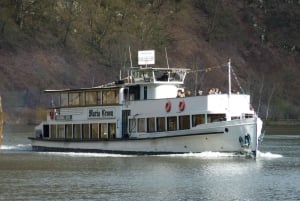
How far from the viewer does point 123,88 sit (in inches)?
2601

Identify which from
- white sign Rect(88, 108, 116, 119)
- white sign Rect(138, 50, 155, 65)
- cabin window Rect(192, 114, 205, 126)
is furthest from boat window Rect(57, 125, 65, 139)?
cabin window Rect(192, 114, 205, 126)

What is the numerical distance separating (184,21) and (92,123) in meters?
98.3

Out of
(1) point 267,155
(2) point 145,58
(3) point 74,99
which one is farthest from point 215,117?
(3) point 74,99

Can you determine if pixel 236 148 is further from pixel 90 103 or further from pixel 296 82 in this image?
pixel 296 82

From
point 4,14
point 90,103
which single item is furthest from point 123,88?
point 4,14

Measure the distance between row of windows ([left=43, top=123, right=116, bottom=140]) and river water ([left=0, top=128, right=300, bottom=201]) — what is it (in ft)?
8.36

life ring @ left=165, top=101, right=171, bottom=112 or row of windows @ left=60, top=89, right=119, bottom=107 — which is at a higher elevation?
row of windows @ left=60, top=89, right=119, bottom=107

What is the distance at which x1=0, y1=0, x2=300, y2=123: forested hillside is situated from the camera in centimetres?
12731

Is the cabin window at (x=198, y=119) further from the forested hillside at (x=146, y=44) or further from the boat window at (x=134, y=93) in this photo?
the forested hillside at (x=146, y=44)

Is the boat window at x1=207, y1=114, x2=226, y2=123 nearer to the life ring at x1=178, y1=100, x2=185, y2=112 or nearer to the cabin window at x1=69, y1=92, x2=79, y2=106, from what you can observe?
the life ring at x1=178, y1=100, x2=185, y2=112

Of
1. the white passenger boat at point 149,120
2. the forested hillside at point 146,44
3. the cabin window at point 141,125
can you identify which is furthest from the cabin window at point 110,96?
the forested hillside at point 146,44

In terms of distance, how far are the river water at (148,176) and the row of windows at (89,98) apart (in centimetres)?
427

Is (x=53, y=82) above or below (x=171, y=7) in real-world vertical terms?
below

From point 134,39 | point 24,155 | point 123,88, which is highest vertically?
point 134,39
